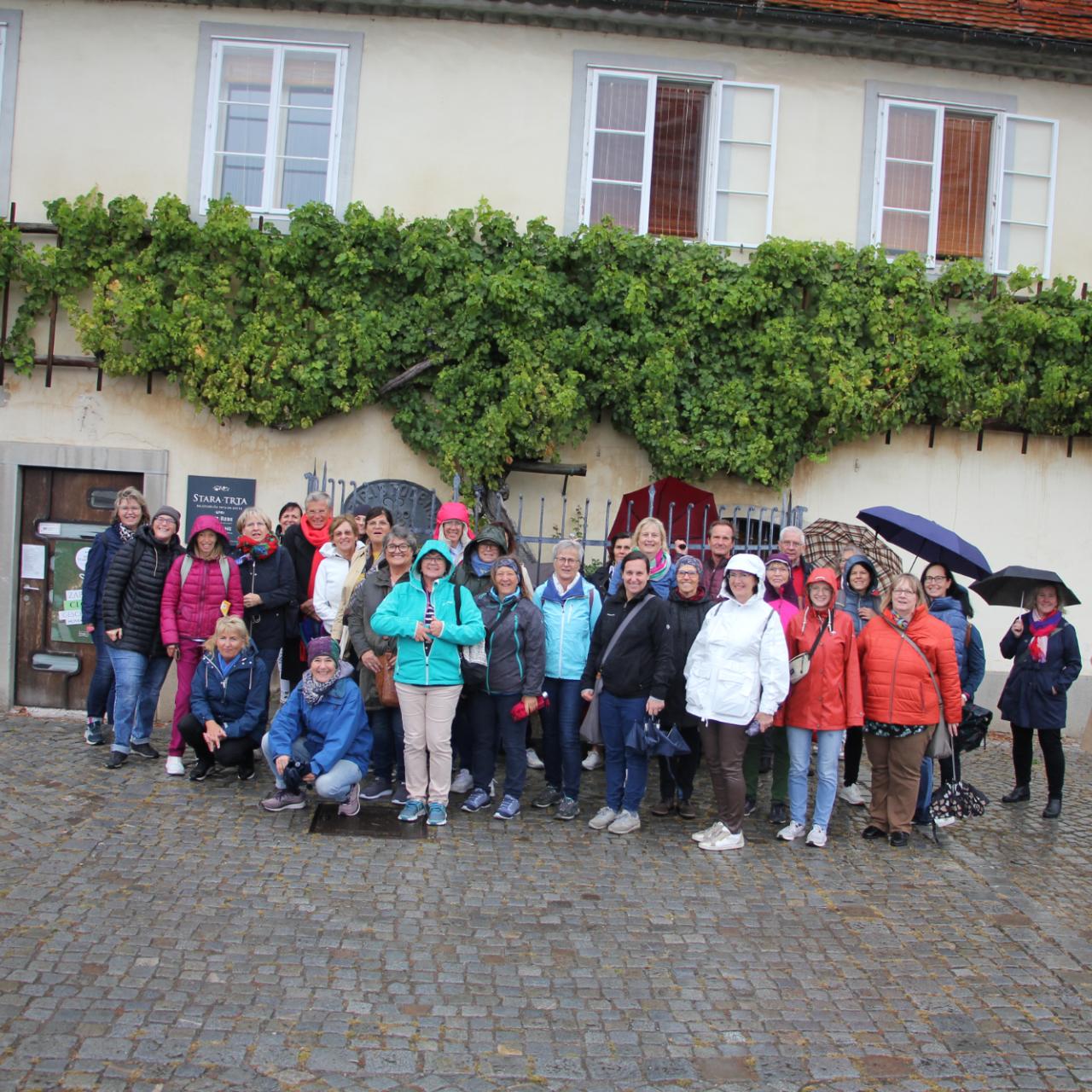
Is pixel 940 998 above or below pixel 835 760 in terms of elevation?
below

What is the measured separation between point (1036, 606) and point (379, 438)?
6.06 meters

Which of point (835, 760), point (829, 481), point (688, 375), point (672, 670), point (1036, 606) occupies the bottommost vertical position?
point (835, 760)

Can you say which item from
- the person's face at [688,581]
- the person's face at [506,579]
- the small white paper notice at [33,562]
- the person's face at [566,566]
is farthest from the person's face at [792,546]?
the small white paper notice at [33,562]

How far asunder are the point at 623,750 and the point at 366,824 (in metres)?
1.74

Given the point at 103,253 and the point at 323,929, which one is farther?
the point at 103,253

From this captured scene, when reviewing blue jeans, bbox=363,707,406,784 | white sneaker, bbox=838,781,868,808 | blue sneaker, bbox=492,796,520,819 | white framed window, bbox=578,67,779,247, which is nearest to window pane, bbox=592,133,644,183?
white framed window, bbox=578,67,779,247

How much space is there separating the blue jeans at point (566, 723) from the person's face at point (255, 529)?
8.01 ft

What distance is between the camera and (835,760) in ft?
24.1

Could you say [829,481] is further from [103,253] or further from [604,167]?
[103,253]

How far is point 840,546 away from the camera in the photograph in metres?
9.24

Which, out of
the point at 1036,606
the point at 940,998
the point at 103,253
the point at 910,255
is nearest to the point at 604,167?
the point at 910,255

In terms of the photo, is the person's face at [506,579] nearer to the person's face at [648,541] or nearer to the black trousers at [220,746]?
the person's face at [648,541]

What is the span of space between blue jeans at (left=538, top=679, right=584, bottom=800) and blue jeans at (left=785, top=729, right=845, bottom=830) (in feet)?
4.65

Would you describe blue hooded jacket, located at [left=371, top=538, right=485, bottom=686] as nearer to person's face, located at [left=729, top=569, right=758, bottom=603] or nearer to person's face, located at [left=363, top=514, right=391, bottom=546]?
person's face, located at [left=363, top=514, right=391, bottom=546]
